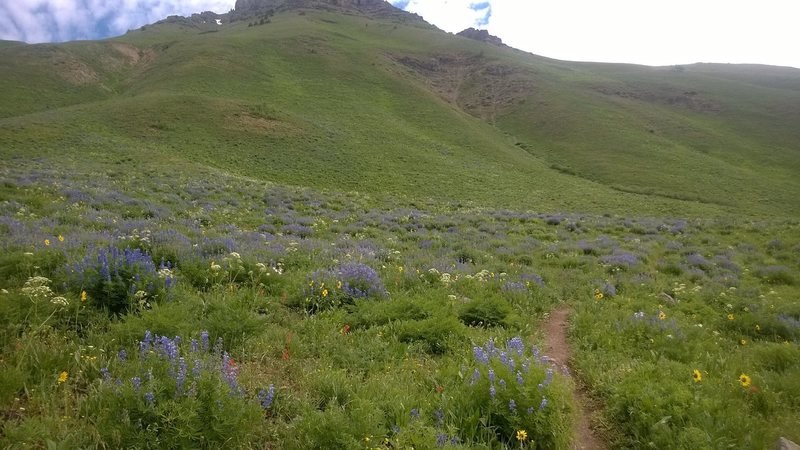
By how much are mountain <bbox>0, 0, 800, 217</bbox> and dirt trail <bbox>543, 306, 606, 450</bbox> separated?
22.2m

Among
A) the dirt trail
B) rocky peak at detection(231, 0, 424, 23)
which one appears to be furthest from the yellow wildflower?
rocky peak at detection(231, 0, 424, 23)

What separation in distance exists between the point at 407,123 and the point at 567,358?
170 feet

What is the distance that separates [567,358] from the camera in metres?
5.89

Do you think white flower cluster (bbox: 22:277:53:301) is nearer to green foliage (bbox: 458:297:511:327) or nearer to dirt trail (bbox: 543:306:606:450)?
green foliage (bbox: 458:297:511:327)

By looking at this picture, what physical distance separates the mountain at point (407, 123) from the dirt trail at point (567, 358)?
2218 centimetres

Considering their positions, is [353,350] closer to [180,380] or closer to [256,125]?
[180,380]

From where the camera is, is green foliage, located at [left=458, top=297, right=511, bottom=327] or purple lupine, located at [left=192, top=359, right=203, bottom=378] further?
green foliage, located at [left=458, top=297, right=511, bottom=327]

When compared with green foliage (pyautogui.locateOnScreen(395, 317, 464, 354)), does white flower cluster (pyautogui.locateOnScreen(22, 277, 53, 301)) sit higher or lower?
higher

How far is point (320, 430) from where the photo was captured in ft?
10.6

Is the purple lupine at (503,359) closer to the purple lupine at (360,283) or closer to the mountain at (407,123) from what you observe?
the purple lupine at (360,283)

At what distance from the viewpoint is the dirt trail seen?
4.15 m

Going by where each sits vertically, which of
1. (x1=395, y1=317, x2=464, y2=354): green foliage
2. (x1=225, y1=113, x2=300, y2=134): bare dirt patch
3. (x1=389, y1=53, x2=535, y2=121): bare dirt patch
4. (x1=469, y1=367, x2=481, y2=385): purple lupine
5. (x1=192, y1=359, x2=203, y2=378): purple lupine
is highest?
(x1=389, y1=53, x2=535, y2=121): bare dirt patch

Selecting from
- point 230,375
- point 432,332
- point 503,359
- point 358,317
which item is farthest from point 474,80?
point 230,375

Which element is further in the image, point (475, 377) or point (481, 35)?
point (481, 35)
